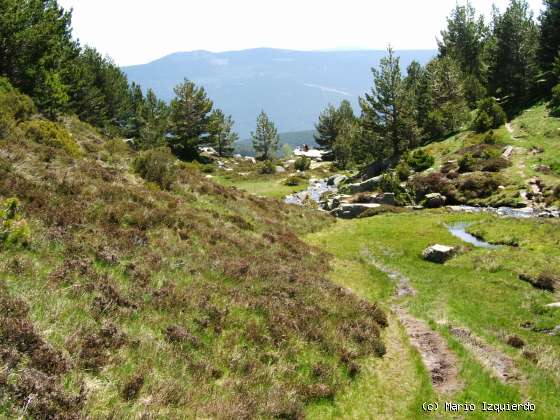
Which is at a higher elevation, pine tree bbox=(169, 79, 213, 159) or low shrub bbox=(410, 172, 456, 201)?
pine tree bbox=(169, 79, 213, 159)

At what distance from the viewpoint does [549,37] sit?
67.8 metres

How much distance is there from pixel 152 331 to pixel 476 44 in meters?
111

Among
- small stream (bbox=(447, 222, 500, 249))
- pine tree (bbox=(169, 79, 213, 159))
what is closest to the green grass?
small stream (bbox=(447, 222, 500, 249))

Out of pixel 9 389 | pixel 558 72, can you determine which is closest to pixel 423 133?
pixel 558 72

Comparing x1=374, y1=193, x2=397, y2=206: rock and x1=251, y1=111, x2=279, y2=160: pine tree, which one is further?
x1=251, y1=111, x2=279, y2=160: pine tree

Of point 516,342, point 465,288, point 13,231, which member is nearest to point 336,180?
point 465,288

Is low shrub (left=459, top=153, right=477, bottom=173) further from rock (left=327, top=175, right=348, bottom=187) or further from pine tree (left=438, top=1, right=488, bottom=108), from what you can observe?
pine tree (left=438, top=1, right=488, bottom=108)

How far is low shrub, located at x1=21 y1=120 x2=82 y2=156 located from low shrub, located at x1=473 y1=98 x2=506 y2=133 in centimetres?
5290

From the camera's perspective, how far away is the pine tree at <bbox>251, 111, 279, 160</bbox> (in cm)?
10125

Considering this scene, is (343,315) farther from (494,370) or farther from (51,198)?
(51,198)

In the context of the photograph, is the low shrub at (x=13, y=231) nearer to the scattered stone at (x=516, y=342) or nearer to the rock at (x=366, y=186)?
the scattered stone at (x=516, y=342)

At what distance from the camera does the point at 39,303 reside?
8031 mm

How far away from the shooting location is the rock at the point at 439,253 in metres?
24.9

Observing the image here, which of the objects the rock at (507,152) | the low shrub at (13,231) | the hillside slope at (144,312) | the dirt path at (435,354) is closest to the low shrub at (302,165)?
the rock at (507,152)
